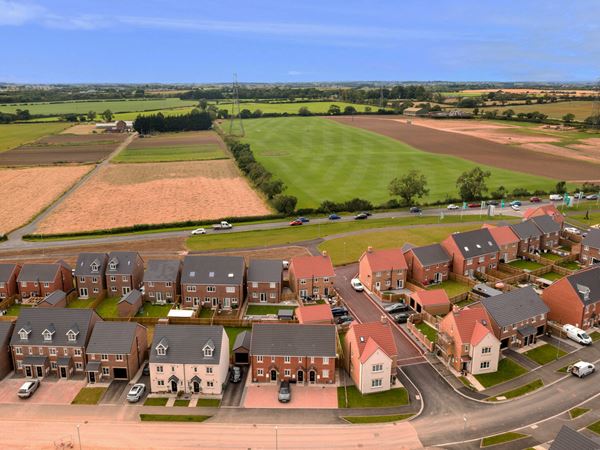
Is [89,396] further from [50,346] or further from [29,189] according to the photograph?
[29,189]

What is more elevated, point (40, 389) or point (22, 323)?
point (22, 323)

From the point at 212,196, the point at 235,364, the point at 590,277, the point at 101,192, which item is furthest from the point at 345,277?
the point at 101,192

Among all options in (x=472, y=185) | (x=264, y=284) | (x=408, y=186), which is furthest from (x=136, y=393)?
(x=472, y=185)

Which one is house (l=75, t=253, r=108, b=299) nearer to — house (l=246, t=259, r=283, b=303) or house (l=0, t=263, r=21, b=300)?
house (l=0, t=263, r=21, b=300)

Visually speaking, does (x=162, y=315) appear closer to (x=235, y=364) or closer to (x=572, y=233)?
(x=235, y=364)

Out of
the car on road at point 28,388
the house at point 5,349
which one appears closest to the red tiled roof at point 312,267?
the car on road at point 28,388

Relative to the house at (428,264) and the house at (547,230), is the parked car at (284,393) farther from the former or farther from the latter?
the house at (547,230)
